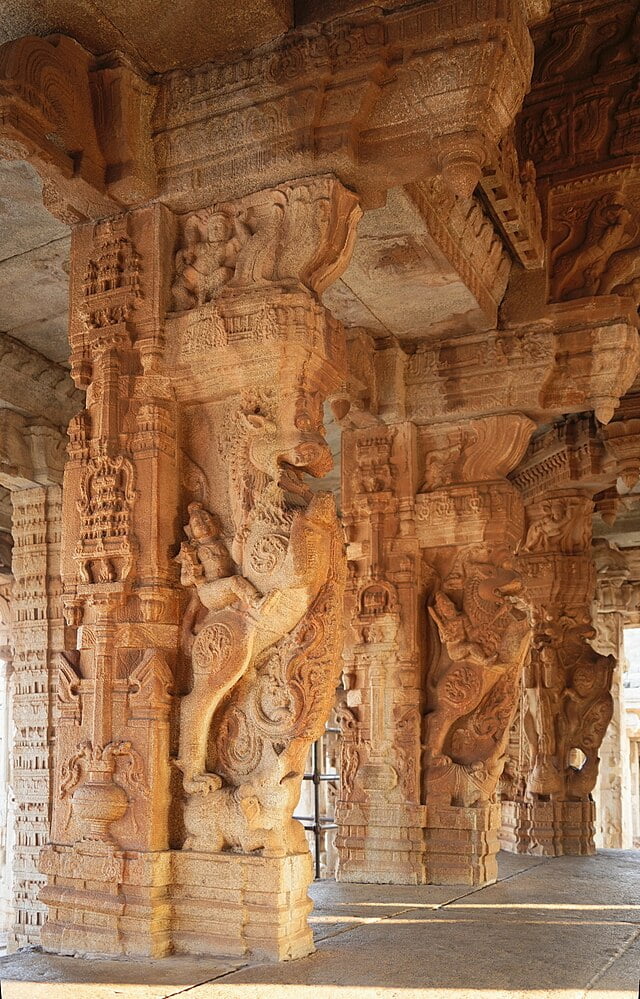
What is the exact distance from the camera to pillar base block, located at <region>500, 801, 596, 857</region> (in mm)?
10227

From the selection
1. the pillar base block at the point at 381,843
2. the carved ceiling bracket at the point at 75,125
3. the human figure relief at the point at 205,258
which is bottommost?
the pillar base block at the point at 381,843

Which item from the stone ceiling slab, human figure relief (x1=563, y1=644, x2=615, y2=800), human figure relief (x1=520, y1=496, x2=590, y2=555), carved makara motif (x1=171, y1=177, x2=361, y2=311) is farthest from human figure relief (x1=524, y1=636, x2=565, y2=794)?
the stone ceiling slab

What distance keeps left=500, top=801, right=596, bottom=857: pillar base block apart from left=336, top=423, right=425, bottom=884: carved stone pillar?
11.1 ft

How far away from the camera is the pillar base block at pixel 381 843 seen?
7242 mm

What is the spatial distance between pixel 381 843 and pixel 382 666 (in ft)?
4.06

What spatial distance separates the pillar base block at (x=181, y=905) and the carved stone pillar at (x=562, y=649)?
638cm

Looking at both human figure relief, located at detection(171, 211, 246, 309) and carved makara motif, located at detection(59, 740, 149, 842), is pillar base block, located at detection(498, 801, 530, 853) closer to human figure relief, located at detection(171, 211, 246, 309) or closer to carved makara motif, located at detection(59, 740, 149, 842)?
carved makara motif, located at detection(59, 740, 149, 842)

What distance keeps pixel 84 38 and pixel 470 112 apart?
1.87 m

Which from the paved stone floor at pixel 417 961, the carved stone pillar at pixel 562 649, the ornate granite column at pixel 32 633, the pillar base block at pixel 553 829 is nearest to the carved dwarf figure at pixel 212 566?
the paved stone floor at pixel 417 961

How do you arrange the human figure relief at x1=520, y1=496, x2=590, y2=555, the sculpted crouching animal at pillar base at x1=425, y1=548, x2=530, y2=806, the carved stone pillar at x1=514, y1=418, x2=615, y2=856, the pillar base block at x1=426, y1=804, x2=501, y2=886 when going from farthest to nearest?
1. the human figure relief at x1=520, y1=496, x2=590, y2=555
2. the carved stone pillar at x1=514, y1=418, x2=615, y2=856
3. the sculpted crouching animal at pillar base at x1=425, y1=548, x2=530, y2=806
4. the pillar base block at x1=426, y1=804, x2=501, y2=886

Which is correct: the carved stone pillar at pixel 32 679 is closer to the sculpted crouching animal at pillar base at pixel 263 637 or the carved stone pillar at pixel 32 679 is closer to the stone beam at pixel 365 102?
the sculpted crouching animal at pillar base at pixel 263 637

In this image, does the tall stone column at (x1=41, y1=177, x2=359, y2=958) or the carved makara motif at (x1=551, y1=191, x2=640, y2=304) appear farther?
the carved makara motif at (x1=551, y1=191, x2=640, y2=304)

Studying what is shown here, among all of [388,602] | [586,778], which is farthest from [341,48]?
[586,778]

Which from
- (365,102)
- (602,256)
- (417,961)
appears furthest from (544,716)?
(365,102)
